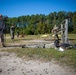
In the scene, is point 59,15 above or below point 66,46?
above

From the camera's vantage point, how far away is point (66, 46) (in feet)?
39.2

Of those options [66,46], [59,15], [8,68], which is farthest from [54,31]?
[59,15]

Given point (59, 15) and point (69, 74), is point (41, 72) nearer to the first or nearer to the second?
point (69, 74)

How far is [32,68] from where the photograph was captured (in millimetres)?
7395

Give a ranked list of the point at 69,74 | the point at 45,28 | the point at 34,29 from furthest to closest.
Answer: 1. the point at 34,29
2. the point at 45,28
3. the point at 69,74

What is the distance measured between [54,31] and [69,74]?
326 inches

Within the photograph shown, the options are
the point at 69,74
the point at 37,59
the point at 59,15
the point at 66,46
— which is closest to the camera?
the point at 69,74

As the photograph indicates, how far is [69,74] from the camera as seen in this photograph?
656cm

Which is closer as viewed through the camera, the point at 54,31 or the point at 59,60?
the point at 59,60

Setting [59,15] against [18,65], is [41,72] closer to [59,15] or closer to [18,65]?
[18,65]

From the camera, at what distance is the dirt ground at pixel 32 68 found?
679cm

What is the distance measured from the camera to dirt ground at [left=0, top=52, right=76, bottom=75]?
6789 millimetres

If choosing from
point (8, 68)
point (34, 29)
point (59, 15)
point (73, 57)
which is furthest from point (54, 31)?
point (59, 15)

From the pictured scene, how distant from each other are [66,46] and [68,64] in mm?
4173
